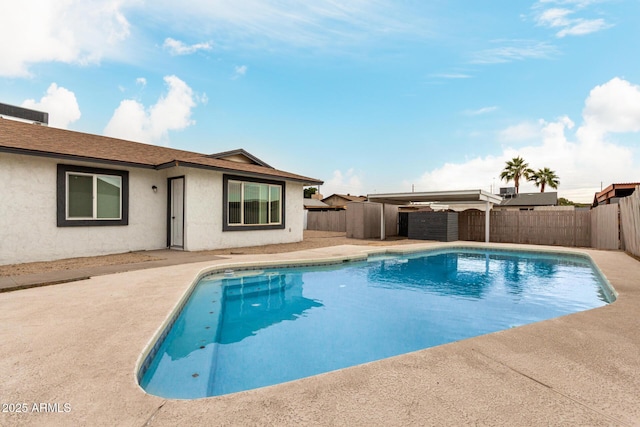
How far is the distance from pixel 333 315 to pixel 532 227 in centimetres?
1506

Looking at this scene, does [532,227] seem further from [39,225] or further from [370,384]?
[39,225]

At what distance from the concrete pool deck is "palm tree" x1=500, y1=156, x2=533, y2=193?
141 ft

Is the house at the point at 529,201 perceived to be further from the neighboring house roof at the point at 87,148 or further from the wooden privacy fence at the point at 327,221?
the neighboring house roof at the point at 87,148

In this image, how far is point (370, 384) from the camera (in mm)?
2428

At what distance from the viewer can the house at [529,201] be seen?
33.2 meters

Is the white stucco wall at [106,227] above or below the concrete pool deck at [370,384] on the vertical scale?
above

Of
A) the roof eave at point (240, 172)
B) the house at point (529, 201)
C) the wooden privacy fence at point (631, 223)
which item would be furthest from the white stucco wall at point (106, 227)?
the house at point (529, 201)

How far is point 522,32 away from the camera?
1169 cm

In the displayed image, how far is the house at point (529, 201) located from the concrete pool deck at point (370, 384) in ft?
112

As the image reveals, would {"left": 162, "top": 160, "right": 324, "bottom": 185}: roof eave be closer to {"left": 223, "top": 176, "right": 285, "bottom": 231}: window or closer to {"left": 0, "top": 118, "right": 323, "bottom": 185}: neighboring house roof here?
{"left": 0, "top": 118, "right": 323, "bottom": 185}: neighboring house roof

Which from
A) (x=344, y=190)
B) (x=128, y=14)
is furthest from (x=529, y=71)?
(x=344, y=190)

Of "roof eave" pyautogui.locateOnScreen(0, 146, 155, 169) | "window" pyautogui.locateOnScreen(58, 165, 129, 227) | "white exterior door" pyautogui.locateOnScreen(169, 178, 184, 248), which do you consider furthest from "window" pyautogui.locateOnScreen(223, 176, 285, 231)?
"window" pyautogui.locateOnScreen(58, 165, 129, 227)

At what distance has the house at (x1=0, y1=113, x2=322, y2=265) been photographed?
8.38 metres

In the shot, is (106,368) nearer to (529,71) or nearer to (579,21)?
(579,21)
